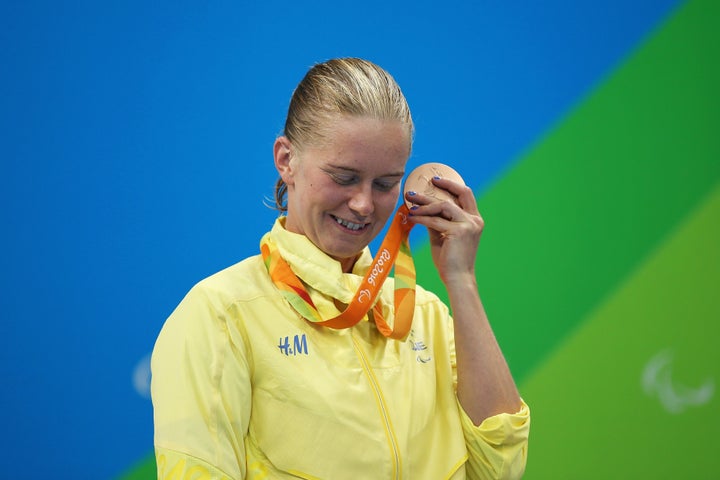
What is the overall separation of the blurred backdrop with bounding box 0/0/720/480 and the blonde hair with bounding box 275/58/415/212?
0.97m

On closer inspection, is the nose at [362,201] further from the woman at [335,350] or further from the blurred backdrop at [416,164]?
the blurred backdrop at [416,164]

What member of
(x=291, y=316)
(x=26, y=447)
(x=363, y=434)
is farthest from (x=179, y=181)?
(x=363, y=434)

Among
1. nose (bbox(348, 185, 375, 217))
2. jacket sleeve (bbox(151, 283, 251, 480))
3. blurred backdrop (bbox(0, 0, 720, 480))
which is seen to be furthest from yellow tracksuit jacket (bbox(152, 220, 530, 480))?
blurred backdrop (bbox(0, 0, 720, 480))

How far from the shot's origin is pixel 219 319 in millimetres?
1274

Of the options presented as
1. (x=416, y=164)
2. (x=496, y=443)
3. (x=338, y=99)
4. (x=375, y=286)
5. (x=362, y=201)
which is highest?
(x=416, y=164)

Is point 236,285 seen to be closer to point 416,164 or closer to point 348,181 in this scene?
point 348,181

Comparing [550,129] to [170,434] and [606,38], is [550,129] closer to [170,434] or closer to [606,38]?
[606,38]

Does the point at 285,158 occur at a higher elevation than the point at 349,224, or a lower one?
higher

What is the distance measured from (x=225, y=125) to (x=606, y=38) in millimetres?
1240

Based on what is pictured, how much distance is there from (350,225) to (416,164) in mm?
1144

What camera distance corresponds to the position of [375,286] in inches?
55.4

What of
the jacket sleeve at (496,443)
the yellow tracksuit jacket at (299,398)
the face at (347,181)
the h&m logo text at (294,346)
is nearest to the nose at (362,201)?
the face at (347,181)

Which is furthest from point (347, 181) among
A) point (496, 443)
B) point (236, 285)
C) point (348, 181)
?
point (496, 443)

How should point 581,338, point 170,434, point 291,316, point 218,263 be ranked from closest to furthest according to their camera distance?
point 170,434, point 291,316, point 218,263, point 581,338
